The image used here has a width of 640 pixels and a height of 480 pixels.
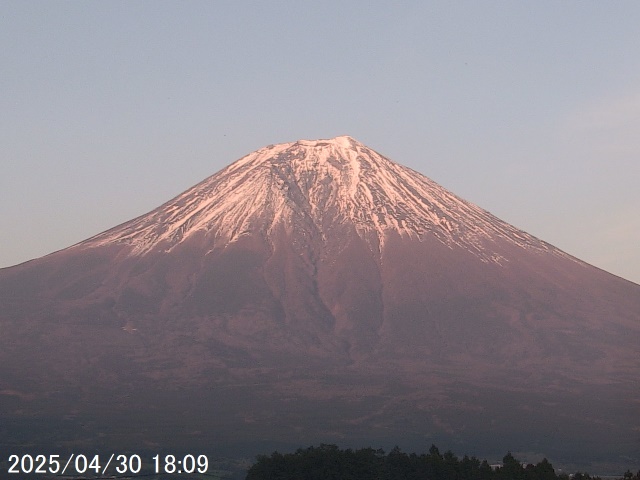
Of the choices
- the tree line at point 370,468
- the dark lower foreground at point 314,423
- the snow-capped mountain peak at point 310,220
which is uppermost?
the snow-capped mountain peak at point 310,220

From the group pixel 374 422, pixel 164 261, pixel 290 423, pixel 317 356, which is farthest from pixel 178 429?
pixel 164 261

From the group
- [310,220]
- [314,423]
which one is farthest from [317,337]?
[314,423]

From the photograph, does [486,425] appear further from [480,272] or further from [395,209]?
[395,209]

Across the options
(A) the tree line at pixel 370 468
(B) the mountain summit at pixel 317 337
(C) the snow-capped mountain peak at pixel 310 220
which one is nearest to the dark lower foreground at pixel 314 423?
(B) the mountain summit at pixel 317 337

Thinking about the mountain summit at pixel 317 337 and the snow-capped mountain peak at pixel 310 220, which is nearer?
the mountain summit at pixel 317 337

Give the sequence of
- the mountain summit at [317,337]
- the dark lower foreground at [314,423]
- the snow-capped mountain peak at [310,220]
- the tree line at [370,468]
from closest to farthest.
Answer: the tree line at [370,468] → the dark lower foreground at [314,423] → the mountain summit at [317,337] → the snow-capped mountain peak at [310,220]

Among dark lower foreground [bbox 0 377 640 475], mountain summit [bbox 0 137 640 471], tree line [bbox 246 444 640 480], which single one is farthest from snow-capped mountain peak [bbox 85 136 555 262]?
tree line [bbox 246 444 640 480]

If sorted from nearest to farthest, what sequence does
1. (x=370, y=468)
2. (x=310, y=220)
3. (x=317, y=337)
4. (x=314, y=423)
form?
(x=370, y=468)
(x=314, y=423)
(x=317, y=337)
(x=310, y=220)

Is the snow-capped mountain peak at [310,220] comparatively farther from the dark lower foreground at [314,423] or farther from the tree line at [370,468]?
the tree line at [370,468]

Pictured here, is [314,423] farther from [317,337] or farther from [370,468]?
[370,468]
